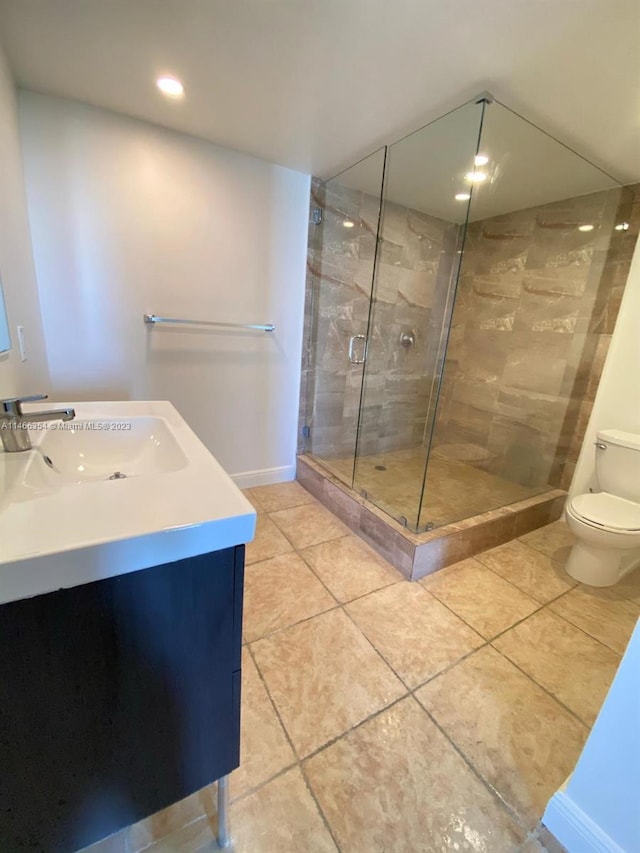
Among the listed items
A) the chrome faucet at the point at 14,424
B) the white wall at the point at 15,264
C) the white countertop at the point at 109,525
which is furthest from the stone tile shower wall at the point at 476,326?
the white countertop at the point at 109,525

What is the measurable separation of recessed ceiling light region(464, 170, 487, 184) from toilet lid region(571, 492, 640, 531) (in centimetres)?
182

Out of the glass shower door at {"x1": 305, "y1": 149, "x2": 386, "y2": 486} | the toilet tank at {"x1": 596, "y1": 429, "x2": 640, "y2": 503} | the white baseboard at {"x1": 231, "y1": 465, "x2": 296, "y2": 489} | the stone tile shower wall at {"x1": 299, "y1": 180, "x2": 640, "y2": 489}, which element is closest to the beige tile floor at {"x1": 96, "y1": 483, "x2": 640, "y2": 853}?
the toilet tank at {"x1": 596, "y1": 429, "x2": 640, "y2": 503}

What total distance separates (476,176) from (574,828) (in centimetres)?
258

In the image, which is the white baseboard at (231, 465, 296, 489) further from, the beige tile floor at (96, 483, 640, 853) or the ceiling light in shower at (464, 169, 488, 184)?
the ceiling light in shower at (464, 169, 488, 184)

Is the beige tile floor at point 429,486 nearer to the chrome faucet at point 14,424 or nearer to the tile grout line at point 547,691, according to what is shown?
the tile grout line at point 547,691

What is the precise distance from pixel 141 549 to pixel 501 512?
2136 mm

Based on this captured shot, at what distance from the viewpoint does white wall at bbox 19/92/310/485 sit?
1.70 metres

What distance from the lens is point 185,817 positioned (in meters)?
0.92

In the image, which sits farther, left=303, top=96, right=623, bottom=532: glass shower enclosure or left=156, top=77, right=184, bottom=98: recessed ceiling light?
left=303, top=96, right=623, bottom=532: glass shower enclosure

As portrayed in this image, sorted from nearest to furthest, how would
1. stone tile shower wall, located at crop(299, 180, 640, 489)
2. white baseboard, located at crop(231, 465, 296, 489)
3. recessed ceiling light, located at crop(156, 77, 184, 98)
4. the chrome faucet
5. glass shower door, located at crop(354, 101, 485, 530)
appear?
1. the chrome faucet
2. recessed ceiling light, located at crop(156, 77, 184, 98)
3. glass shower door, located at crop(354, 101, 485, 530)
4. stone tile shower wall, located at crop(299, 180, 640, 489)
5. white baseboard, located at crop(231, 465, 296, 489)

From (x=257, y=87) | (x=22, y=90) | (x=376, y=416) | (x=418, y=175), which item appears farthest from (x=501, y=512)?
(x=22, y=90)

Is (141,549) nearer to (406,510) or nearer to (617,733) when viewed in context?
(617,733)

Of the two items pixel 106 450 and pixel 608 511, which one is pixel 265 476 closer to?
pixel 106 450

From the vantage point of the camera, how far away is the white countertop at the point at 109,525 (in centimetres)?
50
